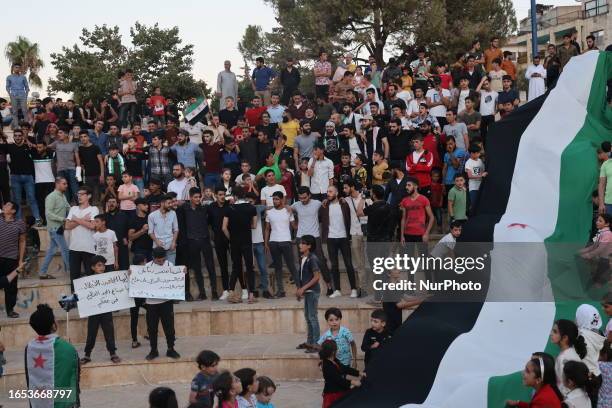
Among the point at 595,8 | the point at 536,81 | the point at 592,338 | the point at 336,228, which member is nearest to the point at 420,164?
the point at 336,228

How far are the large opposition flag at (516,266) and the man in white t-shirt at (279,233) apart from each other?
10.5 feet

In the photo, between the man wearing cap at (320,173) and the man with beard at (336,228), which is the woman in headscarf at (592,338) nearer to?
the man with beard at (336,228)

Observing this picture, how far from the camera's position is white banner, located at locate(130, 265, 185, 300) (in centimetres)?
1348

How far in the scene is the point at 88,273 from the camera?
14.9 m

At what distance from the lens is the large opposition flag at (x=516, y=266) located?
1055 cm

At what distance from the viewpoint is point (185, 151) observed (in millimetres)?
17641

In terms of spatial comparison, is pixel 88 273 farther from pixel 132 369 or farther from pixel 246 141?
pixel 246 141

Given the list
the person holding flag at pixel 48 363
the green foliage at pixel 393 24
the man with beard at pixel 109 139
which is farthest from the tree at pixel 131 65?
the person holding flag at pixel 48 363

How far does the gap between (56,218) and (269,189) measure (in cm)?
357

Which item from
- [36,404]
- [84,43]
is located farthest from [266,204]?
[84,43]

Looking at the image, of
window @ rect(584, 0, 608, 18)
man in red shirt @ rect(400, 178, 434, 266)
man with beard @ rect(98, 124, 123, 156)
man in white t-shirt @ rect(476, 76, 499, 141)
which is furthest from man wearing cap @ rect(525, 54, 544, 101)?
window @ rect(584, 0, 608, 18)

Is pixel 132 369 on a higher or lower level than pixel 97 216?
lower

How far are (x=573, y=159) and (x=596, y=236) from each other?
1266 millimetres

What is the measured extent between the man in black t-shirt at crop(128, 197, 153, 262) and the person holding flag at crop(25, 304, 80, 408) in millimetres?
5804
